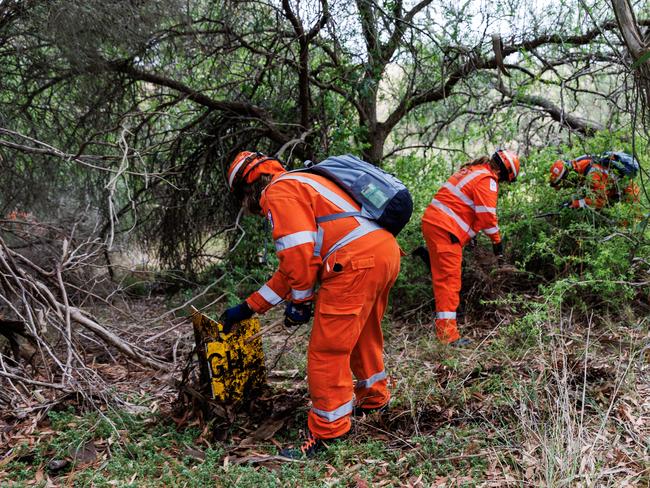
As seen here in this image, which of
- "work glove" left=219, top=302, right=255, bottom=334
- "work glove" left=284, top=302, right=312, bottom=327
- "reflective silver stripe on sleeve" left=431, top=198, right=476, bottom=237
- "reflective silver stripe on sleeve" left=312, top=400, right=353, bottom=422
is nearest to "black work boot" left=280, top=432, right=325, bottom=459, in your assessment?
"reflective silver stripe on sleeve" left=312, top=400, right=353, bottom=422

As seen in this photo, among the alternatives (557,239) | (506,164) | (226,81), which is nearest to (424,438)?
(506,164)

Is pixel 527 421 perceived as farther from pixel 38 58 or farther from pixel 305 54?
pixel 38 58

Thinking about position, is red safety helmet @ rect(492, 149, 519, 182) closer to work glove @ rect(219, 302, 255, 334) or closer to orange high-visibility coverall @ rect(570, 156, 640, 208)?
orange high-visibility coverall @ rect(570, 156, 640, 208)

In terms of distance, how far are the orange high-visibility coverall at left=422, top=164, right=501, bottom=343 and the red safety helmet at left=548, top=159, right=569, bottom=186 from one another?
0.91 meters

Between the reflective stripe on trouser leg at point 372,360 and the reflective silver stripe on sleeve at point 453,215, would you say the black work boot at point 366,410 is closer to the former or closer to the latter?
the reflective stripe on trouser leg at point 372,360

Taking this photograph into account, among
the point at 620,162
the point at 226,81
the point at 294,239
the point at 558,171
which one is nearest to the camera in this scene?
the point at 294,239

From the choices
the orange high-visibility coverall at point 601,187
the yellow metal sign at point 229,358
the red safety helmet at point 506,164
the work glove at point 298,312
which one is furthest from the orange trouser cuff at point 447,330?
the work glove at point 298,312

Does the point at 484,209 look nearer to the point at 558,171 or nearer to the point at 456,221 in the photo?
the point at 456,221

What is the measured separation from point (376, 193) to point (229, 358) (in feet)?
4.41

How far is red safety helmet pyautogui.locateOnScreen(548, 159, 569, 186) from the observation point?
18.3 ft

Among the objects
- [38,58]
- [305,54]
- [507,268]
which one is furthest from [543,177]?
[38,58]

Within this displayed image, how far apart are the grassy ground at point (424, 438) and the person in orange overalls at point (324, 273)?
0.29m

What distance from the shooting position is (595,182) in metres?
5.30

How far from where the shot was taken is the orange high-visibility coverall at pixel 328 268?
9.87 ft
